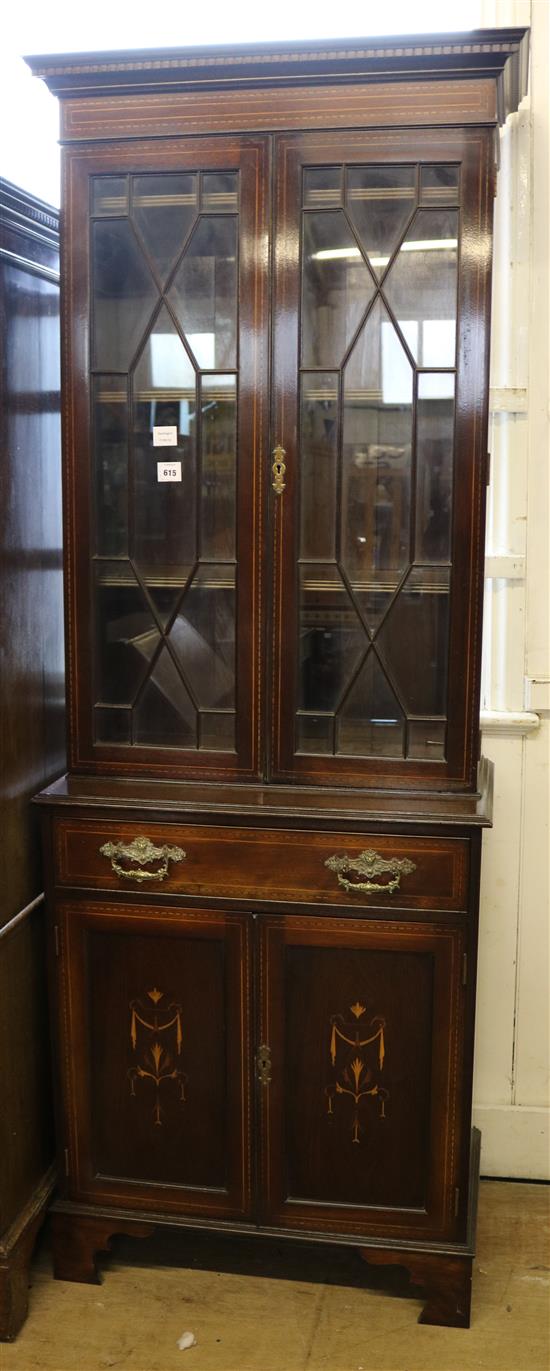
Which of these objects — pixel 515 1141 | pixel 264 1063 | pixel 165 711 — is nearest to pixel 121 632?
pixel 165 711

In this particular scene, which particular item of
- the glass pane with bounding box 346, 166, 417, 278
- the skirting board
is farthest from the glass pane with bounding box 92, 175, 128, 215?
the skirting board

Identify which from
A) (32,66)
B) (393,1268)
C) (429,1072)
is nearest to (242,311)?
(32,66)

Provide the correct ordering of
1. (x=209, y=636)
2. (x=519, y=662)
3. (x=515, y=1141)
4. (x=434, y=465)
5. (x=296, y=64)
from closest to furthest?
(x=296, y=64) < (x=434, y=465) < (x=209, y=636) < (x=519, y=662) < (x=515, y=1141)

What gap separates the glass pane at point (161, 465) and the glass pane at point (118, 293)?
1.3 inches

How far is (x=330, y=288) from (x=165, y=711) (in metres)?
0.80

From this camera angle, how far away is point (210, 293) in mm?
2096

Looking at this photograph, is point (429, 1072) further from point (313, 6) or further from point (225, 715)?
point (313, 6)

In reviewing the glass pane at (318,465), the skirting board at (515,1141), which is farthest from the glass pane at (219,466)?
the skirting board at (515,1141)

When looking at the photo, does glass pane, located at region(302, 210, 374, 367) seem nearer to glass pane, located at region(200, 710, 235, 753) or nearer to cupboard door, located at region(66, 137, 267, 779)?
cupboard door, located at region(66, 137, 267, 779)

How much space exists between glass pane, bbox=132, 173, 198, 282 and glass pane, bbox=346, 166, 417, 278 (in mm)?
278

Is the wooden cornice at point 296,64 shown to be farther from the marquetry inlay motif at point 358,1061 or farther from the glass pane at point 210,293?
the marquetry inlay motif at point 358,1061

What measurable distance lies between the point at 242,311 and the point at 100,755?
32.8 inches

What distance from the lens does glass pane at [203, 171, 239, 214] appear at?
206cm

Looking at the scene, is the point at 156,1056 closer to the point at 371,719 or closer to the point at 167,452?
the point at 371,719
